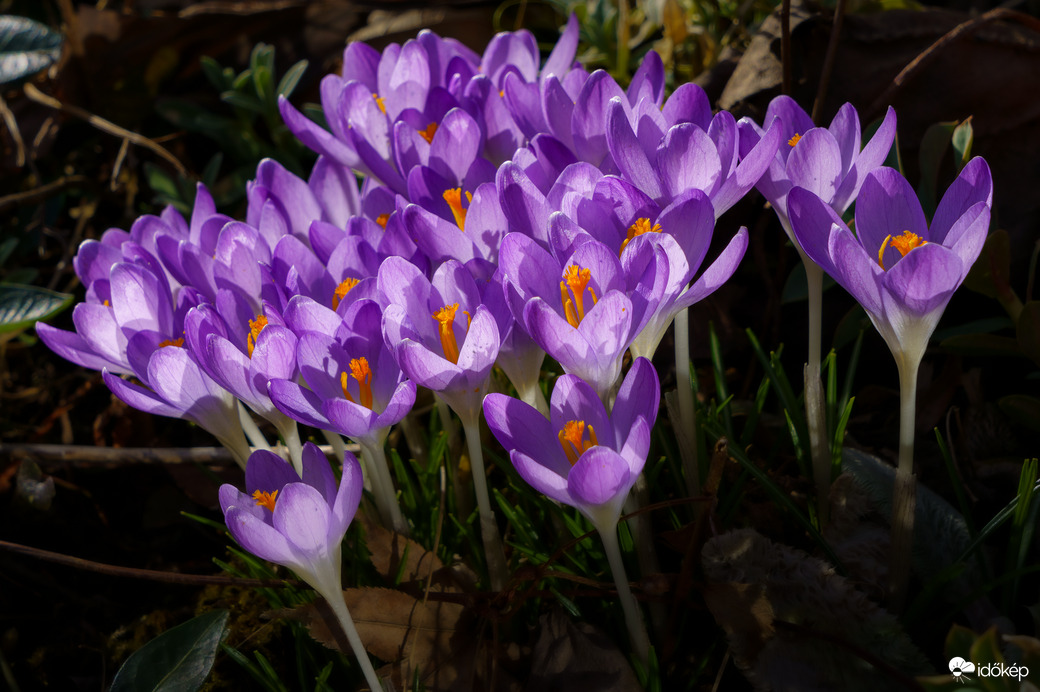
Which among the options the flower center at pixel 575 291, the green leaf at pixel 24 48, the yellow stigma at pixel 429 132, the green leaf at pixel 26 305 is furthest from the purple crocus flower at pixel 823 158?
the green leaf at pixel 24 48

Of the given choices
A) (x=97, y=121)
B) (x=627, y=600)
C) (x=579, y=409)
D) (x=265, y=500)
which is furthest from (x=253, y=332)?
(x=97, y=121)

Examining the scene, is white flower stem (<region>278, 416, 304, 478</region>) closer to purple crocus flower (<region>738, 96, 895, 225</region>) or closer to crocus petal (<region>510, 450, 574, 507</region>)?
crocus petal (<region>510, 450, 574, 507</region>)

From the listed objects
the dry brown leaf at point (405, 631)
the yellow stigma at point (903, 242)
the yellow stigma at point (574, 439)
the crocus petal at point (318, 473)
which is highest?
the yellow stigma at point (903, 242)

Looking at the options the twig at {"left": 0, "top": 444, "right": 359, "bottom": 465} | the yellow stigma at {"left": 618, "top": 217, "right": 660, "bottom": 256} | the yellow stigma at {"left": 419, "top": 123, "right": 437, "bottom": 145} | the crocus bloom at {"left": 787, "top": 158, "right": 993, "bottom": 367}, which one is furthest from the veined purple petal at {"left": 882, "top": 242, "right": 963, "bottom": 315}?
the twig at {"left": 0, "top": 444, "right": 359, "bottom": 465}

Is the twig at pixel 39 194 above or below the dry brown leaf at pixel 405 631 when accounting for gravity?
above

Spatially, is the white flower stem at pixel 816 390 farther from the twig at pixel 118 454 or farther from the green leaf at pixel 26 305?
the green leaf at pixel 26 305
